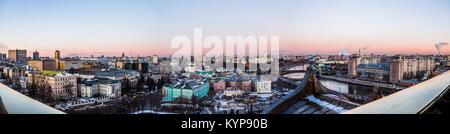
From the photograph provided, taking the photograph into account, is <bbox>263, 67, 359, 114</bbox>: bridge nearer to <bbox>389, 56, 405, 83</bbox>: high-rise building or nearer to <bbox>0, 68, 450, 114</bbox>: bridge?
<bbox>0, 68, 450, 114</bbox>: bridge

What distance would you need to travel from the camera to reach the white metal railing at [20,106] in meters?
0.58

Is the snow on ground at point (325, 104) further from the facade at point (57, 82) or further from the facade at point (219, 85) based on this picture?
the facade at point (219, 85)

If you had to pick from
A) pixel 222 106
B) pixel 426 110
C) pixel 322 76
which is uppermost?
pixel 426 110

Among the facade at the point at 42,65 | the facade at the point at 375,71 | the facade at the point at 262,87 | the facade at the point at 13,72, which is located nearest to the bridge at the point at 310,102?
the facade at the point at 13,72

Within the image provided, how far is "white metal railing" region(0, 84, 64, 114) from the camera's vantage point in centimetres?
58

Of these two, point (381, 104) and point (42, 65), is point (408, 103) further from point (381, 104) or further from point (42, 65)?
point (42, 65)

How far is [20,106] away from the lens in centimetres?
63

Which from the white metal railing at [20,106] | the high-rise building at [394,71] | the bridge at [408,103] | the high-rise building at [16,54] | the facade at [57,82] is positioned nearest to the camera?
the bridge at [408,103]

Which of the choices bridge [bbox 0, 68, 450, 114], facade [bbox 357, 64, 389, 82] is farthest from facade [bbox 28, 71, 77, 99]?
facade [bbox 357, 64, 389, 82]
